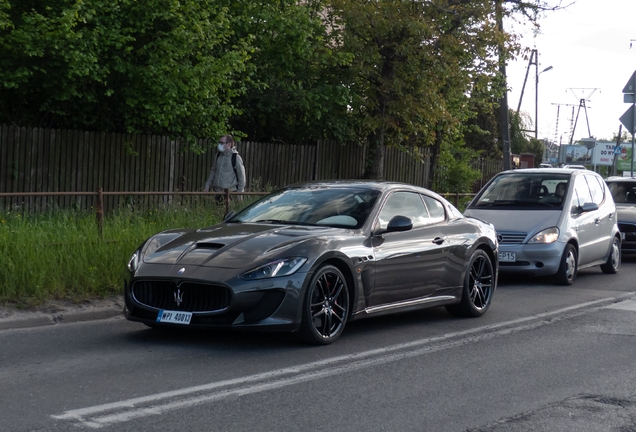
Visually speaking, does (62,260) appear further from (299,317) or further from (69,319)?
(299,317)

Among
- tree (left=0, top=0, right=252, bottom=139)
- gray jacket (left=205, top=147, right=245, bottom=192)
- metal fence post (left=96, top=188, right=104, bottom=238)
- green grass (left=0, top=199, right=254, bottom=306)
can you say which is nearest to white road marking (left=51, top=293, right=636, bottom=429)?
green grass (left=0, top=199, right=254, bottom=306)

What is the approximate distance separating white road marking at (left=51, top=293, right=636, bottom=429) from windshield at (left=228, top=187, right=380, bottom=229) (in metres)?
1.32

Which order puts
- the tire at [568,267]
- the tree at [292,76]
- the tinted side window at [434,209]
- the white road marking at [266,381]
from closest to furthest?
the white road marking at [266,381]
the tinted side window at [434,209]
the tire at [568,267]
the tree at [292,76]

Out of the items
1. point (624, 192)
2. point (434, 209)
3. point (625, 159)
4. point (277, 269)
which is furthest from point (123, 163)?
point (625, 159)

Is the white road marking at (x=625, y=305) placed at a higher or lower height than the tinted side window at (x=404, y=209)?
lower

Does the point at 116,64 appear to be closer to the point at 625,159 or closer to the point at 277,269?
the point at 277,269

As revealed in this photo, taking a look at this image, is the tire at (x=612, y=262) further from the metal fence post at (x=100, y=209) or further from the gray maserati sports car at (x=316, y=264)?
the metal fence post at (x=100, y=209)

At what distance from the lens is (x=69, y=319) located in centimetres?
908

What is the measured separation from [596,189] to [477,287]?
5.93 m

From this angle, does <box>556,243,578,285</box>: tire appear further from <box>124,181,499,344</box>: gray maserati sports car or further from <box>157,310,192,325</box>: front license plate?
<box>157,310,192,325</box>: front license plate

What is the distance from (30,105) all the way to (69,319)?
10.4m

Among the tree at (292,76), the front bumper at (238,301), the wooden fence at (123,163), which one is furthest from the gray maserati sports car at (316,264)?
the tree at (292,76)

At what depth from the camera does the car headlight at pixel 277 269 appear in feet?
24.3

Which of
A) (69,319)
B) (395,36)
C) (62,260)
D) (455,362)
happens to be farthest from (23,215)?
(395,36)
